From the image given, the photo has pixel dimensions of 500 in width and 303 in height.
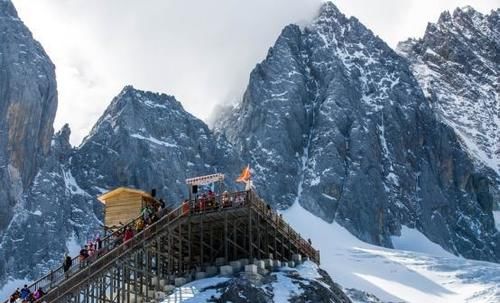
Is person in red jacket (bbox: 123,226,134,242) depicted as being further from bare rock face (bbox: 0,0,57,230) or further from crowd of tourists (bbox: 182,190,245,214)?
bare rock face (bbox: 0,0,57,230)

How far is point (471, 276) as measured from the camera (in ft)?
450

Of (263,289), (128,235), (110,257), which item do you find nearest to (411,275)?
(263,289)

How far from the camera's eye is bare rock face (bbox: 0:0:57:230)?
179 meters

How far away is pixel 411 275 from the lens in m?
140

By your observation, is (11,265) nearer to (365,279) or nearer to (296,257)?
(365,279)

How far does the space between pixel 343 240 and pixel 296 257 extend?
124m

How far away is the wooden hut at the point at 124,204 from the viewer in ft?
223

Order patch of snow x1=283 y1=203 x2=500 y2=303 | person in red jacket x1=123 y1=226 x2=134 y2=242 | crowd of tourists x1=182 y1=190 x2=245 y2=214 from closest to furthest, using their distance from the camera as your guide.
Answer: person in red jacket x1=123 y1=226 x2=134 y2=242 → crowd of tourists x1=182 y1=190 x2=245 y2=214 → patch of snow x1=283 y1=203 x2=500 y2=303

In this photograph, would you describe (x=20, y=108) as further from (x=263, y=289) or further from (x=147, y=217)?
(x=263, y=289)

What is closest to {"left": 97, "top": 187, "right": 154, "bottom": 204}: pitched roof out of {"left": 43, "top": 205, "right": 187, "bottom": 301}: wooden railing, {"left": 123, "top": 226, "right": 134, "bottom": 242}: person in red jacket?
{"left": 43, "top": 205, "right": 187, "bottom": 301}: wooden railing

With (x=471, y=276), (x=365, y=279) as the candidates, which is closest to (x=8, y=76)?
(x=365, y=279)

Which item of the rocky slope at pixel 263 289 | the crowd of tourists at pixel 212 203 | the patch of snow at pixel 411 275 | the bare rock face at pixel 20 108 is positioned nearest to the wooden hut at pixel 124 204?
the crowd of tourists at pixel 212 203

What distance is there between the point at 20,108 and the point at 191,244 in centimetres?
12939

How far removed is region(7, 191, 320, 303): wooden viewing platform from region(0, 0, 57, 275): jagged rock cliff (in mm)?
115771
